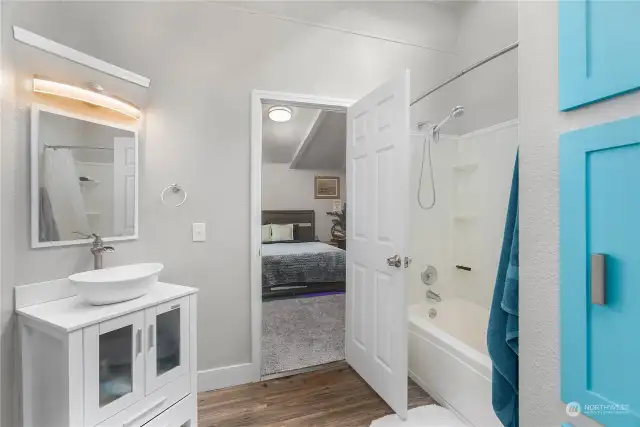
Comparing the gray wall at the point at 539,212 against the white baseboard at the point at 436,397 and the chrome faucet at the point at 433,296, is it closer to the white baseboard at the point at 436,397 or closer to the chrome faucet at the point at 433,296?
the white baseboard at the point at 436,397

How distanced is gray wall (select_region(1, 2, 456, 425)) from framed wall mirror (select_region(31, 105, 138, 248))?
0.09 metres

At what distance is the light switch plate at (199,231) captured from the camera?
2.21 m

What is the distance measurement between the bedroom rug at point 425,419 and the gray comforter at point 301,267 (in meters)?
2.70

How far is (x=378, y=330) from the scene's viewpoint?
7.07 ft

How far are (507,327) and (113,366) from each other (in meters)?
1.58

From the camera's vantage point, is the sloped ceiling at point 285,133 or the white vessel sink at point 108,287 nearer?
the white vessel sink at point 108,287

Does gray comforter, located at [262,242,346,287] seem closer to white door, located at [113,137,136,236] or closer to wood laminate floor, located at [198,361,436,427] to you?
wood laminate floor, located at [198,361,436,427]

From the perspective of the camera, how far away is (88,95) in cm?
176

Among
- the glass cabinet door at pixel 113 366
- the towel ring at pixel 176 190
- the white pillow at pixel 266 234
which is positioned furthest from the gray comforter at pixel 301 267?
the glass cabinet door at pixel 113 366

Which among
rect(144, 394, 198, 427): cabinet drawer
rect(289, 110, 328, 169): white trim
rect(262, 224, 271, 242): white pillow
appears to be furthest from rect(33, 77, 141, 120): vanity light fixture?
rect(262, 224, 271, 242): white pillow

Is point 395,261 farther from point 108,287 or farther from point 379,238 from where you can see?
point 108,287

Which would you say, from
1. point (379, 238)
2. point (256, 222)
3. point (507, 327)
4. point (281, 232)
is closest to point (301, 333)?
point (256, 222)

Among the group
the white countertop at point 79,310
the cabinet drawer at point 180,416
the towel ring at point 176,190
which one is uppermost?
the towel ring at point 176,190

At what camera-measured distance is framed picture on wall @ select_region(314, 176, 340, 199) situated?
6793 mm
